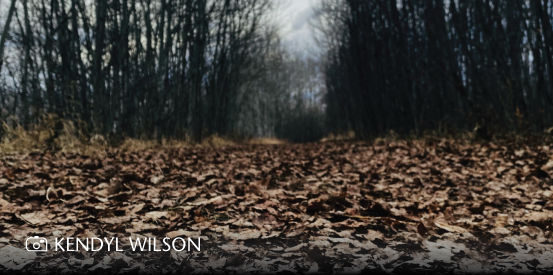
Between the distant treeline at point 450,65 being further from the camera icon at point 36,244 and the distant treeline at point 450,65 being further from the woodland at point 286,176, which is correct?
the camera icon at point 36,244

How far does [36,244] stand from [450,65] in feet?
27.0

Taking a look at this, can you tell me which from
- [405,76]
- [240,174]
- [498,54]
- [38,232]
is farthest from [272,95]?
[38,232]

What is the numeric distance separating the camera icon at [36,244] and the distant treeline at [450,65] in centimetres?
671

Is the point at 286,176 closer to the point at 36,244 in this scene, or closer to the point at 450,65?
the point at 36,244

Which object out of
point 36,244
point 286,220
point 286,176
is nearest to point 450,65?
point 286,176

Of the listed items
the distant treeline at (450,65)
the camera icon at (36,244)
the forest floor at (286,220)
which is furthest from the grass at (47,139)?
the distant treeline at (450,65)

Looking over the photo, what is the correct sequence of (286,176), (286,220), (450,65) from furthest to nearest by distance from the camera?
(450,65) < (286,176) < (286,220)

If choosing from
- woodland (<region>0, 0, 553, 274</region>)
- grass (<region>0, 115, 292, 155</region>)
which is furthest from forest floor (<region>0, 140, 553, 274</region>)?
grass (<region>0, 115, 292, 155</region>)

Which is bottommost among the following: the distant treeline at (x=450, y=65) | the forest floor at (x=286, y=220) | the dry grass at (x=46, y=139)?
the forest floor at (x=286, y=220)

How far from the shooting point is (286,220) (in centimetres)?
217

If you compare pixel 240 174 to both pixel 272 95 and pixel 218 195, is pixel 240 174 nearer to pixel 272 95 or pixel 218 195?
pixel 218 195

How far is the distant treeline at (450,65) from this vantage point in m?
6.32

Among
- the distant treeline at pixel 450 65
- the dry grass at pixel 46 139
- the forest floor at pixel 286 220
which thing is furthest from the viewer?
the distant treeline at pixel 450 65

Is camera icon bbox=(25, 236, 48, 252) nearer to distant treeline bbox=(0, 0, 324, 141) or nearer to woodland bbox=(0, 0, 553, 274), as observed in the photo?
woodland bbox=(0, 0, 553, 274)
